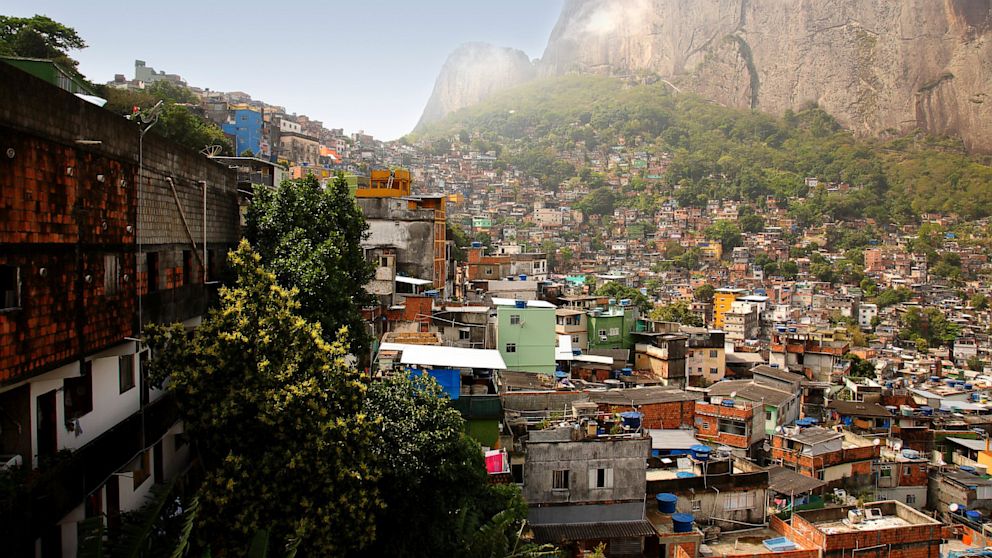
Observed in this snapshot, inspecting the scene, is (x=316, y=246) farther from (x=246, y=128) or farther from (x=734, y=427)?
(x=246, y=128)

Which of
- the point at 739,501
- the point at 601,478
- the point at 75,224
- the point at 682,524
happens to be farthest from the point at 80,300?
the point at 739,501

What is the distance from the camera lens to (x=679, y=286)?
230 ft

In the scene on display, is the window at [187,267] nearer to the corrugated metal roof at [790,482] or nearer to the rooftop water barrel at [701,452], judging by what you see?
the rooftop water barrel at [701,452]

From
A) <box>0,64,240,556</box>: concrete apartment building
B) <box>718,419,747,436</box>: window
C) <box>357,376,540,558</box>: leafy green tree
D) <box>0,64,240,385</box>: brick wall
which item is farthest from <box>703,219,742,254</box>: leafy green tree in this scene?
<box>0,64,240,385</box>: brick wall

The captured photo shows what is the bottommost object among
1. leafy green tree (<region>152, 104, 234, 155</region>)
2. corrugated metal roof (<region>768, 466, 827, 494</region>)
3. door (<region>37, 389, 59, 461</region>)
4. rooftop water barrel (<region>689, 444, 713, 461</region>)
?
corrugated metal roof (<region>768, 466, 827, 494</region>)

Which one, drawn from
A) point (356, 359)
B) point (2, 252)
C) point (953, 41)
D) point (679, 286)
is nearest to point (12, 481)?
point (2, 252)

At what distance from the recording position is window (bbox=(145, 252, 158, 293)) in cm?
754

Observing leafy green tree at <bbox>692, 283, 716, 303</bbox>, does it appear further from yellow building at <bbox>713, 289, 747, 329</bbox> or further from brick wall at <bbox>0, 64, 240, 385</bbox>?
brick wall at <bbox>0, 64, 240, 385</bbox>

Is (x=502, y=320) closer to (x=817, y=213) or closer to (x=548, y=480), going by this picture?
(x=548, y=480)

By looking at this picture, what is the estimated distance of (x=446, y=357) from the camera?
12672 mm

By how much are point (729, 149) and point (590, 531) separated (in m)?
115

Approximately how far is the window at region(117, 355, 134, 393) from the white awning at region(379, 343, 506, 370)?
5012 mm

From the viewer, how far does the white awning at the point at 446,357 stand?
12195mm

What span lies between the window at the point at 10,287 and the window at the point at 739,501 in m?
12.4
